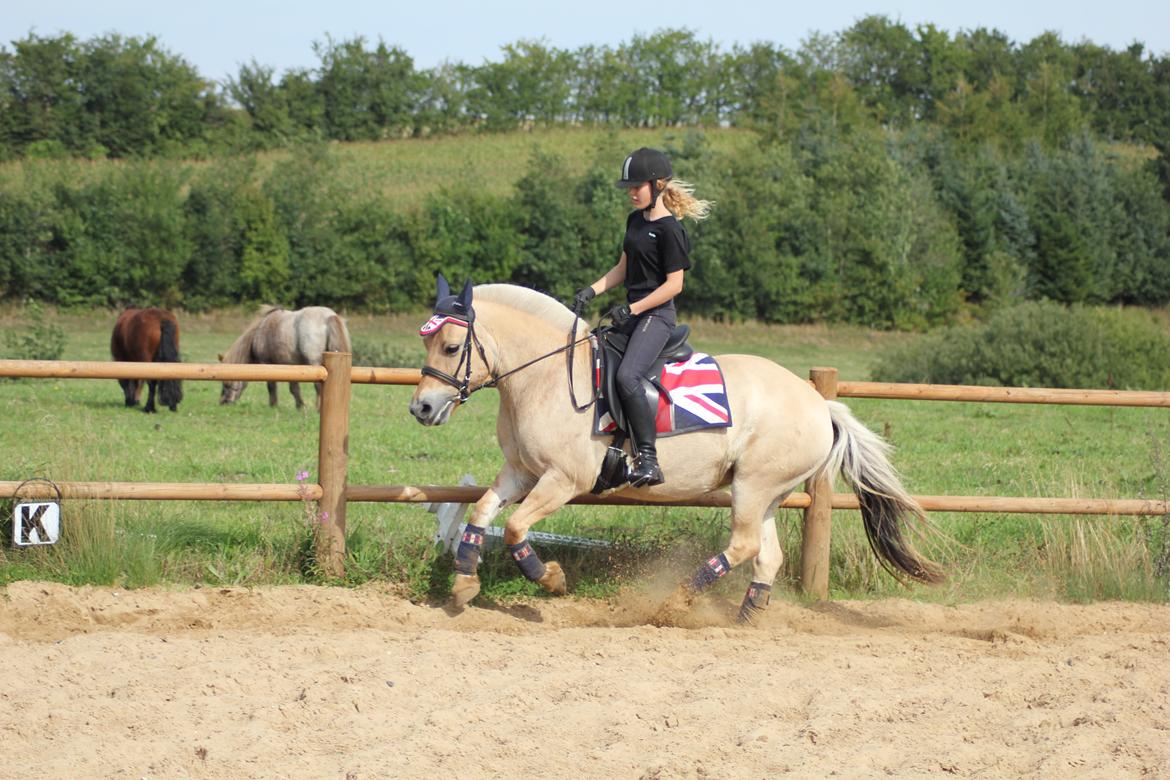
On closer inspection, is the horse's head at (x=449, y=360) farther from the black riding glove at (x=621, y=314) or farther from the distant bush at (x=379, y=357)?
the distant bush at (x=379, y=357)

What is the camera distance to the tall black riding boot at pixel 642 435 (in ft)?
19.2

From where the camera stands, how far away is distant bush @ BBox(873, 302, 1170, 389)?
22.3m

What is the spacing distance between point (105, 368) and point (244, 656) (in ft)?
6.57

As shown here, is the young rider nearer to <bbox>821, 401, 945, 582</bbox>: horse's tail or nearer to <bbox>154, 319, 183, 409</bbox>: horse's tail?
<bbox>821, 401, 945, 582</bbox>: horse's tail

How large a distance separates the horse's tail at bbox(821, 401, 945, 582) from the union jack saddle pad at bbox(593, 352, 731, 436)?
82 cm

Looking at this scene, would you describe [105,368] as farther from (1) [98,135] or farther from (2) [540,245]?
(1) [98,135]

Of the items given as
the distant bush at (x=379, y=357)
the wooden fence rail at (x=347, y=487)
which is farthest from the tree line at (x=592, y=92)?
the wooden fence rail at (x=347, y=487)

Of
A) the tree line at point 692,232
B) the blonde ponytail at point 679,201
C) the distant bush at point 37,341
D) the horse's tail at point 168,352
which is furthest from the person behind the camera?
the tree line at point 692,232

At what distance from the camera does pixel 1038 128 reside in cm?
6875

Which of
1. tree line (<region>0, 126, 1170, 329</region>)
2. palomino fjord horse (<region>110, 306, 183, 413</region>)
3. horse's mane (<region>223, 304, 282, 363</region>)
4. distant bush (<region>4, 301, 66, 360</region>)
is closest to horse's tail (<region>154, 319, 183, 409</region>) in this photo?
palomino fjord horse (<region>110, 306, 183, 413</region>)

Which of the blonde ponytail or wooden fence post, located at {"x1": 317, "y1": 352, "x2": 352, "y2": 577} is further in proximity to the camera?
wooden fence post, located at {"x1": 317, "y1": 352, "x2": 352, "y2": 577}

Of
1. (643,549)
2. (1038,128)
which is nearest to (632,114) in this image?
(1038,128)

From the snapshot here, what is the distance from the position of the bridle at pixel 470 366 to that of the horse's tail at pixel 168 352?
11213 mm

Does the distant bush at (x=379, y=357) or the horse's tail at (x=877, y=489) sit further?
the distant bush at (x=379, y=357)
